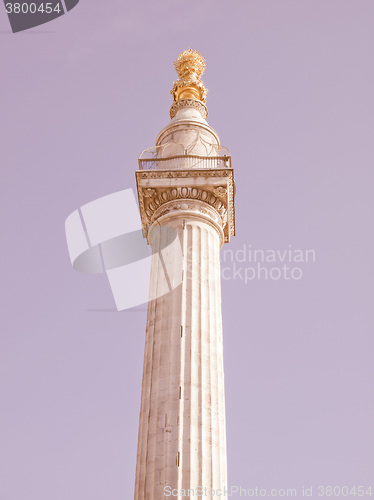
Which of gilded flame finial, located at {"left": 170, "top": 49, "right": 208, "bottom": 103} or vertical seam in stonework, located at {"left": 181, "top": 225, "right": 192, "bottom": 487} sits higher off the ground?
gilded flame finial, located at {"left": 170, "top": 49, "right": 208, "bottom": 103}

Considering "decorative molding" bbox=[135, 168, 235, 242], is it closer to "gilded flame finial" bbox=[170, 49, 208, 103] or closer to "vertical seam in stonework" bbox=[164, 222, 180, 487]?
"vertical seam in stonework" bbox=[164, 222, 180, 487]

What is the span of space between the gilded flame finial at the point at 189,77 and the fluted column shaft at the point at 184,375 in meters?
9.02

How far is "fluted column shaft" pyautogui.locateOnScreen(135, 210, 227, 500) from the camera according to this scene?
1752 cm

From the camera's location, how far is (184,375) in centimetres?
1933

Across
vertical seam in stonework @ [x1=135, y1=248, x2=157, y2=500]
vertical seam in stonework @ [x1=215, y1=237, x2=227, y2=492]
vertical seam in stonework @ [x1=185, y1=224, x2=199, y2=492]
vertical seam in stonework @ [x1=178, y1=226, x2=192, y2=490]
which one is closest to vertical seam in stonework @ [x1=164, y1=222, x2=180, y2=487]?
vertical seam in stonework @ [x1=178, y1=226, x2=192, y2=490]

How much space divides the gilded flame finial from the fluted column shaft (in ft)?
29.6

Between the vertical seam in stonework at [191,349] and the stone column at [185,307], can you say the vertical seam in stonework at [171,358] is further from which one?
the vertical seam in stonework at [191,349]

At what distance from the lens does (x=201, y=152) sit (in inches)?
1048

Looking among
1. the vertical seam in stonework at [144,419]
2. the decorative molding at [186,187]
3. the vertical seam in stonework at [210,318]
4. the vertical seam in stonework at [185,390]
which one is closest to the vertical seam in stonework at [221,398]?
the vertical seam in stonework at [210,318]

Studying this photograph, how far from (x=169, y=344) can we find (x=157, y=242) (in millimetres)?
4984

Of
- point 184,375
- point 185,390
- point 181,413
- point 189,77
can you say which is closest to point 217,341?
point 184,375

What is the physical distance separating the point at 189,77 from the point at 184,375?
17294 mm

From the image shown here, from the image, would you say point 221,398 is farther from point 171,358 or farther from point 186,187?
point 186,187

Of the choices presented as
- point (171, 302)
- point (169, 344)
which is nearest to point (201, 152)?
point (171, 302)
